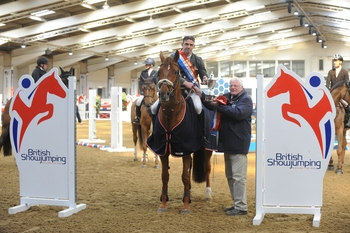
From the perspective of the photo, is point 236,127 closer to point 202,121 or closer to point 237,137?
point 237,137

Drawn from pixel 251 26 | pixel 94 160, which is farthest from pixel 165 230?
pixel 251 26

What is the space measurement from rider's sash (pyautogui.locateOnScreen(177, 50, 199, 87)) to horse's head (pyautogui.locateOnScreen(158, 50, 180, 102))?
0.32m

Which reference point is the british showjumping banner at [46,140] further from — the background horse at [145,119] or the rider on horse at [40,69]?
the background horse at [145,119]

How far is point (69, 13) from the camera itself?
23.3 metres

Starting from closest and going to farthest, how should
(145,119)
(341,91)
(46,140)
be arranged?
(46,140) < (341,91) < (145,119)

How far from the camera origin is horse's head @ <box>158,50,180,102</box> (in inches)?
211

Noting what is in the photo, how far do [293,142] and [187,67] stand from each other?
5.31 feet

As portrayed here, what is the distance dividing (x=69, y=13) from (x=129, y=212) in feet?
62.6

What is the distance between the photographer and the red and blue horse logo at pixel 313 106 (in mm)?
5250

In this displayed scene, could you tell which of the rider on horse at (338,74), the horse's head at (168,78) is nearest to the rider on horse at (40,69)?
the horse's head at (168,78)

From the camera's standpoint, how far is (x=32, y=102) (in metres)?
5.92

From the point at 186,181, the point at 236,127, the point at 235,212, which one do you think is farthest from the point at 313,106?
the point at 186,181

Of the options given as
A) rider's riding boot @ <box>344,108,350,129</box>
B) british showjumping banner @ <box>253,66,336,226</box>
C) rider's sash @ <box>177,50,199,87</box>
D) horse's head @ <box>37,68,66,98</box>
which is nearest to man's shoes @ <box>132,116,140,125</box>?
rider's riding boot @ <box>344,108,350,129</box>

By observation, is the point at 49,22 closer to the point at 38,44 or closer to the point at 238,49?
the point at 38,44
